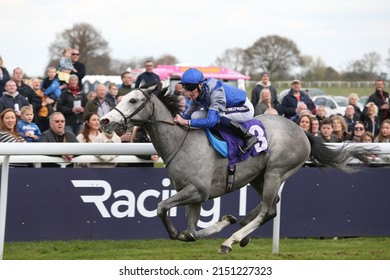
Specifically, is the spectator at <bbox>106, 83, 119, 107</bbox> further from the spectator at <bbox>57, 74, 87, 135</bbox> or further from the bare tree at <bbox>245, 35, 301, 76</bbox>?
the bare tree at <bbox>245, 35, 301, 76</bbox>

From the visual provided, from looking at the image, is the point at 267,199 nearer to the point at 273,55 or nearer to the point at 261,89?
the point at 261,89

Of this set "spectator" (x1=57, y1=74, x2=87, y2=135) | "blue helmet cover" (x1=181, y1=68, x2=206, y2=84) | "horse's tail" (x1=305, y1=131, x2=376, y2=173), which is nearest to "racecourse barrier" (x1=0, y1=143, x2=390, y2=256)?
"horse's tail" (x1=305, y1=131, x2=376, y2=173)

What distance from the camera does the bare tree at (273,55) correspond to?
65625 millimetres

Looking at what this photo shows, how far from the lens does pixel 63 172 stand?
8.90m

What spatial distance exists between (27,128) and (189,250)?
2.63 meters

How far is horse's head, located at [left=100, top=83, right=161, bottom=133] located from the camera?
7.37 meters

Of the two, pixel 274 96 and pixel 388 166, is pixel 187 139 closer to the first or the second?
pixel 388 166

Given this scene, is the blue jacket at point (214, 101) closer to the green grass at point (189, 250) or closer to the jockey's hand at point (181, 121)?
the jockey's hand at point (181, 121)

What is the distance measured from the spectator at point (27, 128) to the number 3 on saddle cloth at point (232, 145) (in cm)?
288

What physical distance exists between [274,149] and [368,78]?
52.2 m

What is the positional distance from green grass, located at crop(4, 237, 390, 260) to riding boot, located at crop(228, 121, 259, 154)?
1.12 meters

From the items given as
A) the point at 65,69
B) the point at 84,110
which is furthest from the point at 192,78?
the point at 65,69

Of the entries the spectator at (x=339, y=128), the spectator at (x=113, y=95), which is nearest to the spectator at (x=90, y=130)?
the spectator at (x=113, y=95)
